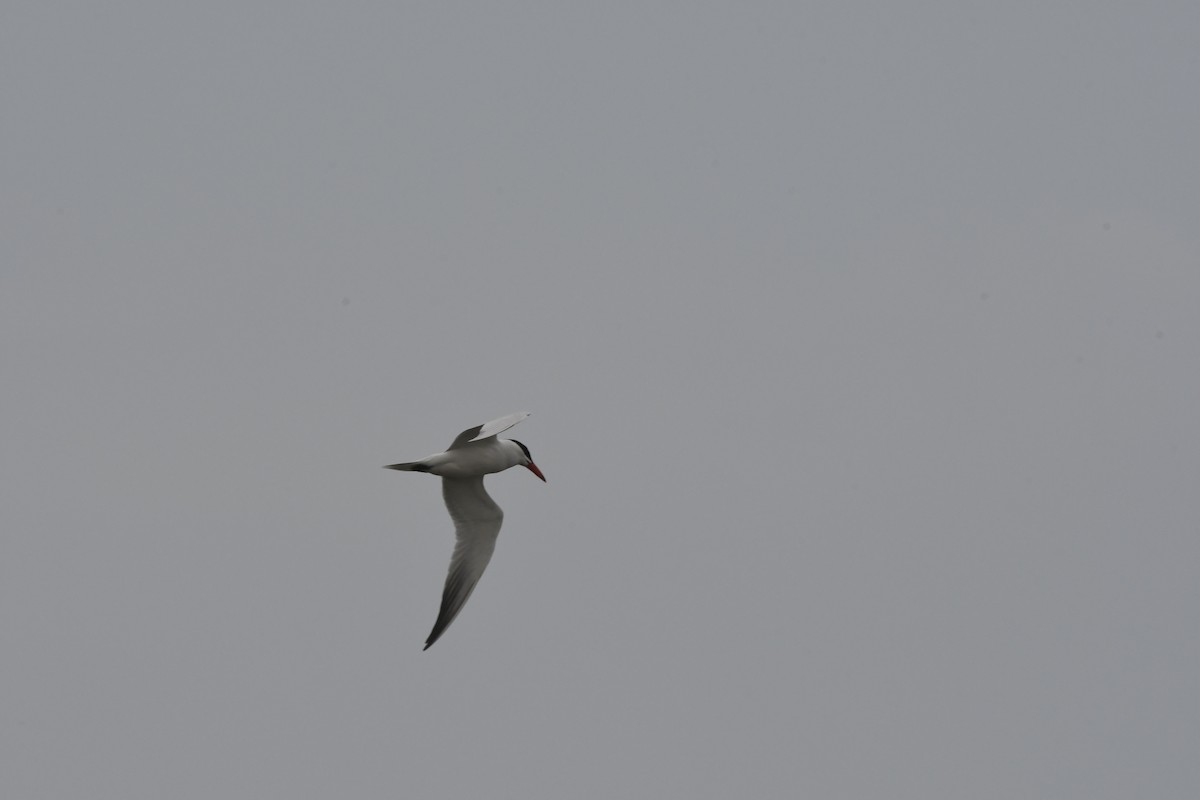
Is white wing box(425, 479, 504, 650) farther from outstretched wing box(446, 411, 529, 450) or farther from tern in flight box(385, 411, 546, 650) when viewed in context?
outstretched wing box(446, 411, 529, 450)

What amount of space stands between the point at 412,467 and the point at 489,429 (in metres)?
2.56

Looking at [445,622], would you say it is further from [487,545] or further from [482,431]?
[482,431]

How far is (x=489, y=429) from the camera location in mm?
18422

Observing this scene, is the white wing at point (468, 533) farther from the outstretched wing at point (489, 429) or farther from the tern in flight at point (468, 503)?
the outstretched wing at point (489, 429)

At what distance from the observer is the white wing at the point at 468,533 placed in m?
22.1

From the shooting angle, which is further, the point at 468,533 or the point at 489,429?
the point at 468,533

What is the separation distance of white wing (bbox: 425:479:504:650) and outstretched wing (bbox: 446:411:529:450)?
188 centimetres

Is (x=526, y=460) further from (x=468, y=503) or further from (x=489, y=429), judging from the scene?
(x=489, y=429)

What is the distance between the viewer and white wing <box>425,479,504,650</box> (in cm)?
2211

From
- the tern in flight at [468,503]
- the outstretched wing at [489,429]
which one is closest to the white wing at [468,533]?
the tern in flight at [468,503]

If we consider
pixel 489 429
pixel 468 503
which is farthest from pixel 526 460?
pixel 489 429

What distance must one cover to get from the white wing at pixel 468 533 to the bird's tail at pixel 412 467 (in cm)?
113

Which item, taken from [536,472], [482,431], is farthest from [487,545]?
[482,431]

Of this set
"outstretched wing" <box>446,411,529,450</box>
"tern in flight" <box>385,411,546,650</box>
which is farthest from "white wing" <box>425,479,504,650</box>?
"outstretched wing" <box>446,411,529,450</box>
